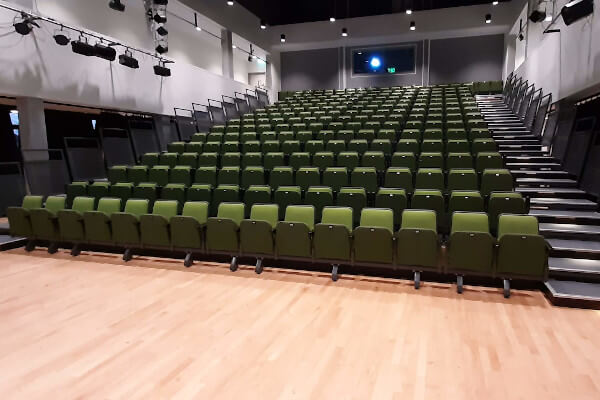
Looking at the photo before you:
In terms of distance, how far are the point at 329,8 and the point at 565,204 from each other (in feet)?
27.4

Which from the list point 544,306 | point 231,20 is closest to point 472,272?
point 544,306

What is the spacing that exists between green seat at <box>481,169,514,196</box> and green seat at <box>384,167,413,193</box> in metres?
0.58

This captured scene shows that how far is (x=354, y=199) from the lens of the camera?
9.83 feet

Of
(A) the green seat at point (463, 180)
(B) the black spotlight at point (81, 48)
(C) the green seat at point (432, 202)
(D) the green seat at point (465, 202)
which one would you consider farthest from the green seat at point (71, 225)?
(A) the green seat at point (463, 180)

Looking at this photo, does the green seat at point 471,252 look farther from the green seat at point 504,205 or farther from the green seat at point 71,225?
the green seat at point 71,225

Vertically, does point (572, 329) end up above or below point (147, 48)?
below

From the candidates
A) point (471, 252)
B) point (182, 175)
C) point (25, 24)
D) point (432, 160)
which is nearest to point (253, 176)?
point (182, 175)

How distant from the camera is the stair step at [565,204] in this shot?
119 inches

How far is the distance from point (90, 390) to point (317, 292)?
51.1 inches

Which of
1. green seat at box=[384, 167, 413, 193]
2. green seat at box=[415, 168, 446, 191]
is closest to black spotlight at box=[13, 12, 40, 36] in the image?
green seat at box=[384, 167, 413, 193]

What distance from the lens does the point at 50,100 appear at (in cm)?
454

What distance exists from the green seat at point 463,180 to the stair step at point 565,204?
21.8 inches

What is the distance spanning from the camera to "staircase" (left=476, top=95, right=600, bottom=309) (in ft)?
7.21

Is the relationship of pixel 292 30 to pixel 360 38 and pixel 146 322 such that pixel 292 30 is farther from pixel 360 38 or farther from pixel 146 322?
pixel 146 322
